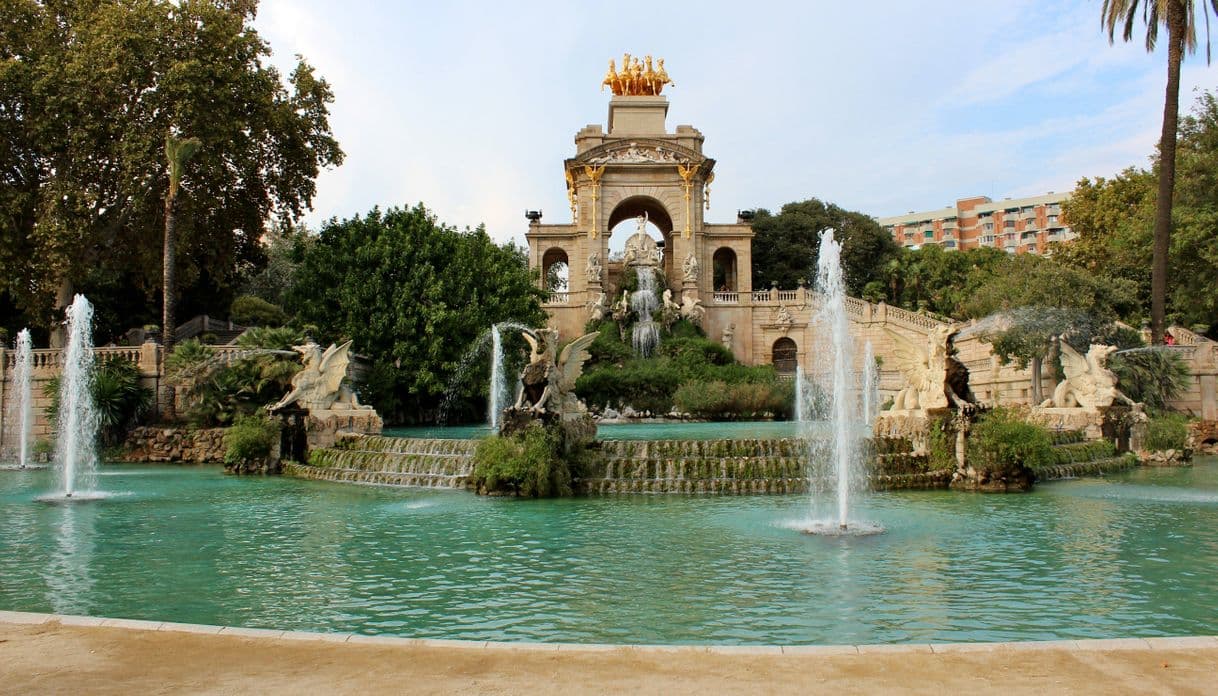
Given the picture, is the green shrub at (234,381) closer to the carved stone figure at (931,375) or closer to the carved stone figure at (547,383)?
the carved stone figure at (547,383)

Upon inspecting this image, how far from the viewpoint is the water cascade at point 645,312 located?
44.2m

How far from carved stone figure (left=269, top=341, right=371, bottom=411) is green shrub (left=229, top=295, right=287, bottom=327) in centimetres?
2445

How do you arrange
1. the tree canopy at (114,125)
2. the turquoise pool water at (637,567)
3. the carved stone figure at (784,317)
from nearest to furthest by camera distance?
the turquoise pool water at (637,567) < the tree canopy at (114,125) < the carved stone figure at (784,317)

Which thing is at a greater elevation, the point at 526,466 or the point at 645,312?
the point at 645,312

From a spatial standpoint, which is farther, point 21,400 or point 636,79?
point 636,79

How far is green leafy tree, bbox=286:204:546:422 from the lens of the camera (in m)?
29.9

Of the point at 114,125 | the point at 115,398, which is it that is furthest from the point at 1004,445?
the point at 114,125

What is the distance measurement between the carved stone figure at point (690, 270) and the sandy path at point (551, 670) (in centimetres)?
4221

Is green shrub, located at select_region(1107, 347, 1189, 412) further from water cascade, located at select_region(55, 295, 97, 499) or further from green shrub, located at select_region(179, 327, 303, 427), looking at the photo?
water cascade, located at select_region(55, 295, 97, 499)

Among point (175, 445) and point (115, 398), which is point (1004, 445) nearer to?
point (175, 445)

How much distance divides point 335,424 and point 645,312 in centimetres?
2523

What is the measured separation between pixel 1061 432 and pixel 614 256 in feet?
117

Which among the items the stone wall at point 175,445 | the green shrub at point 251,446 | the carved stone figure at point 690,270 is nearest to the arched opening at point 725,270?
the carved stone figure at point 690,270

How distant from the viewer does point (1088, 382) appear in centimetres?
2227
